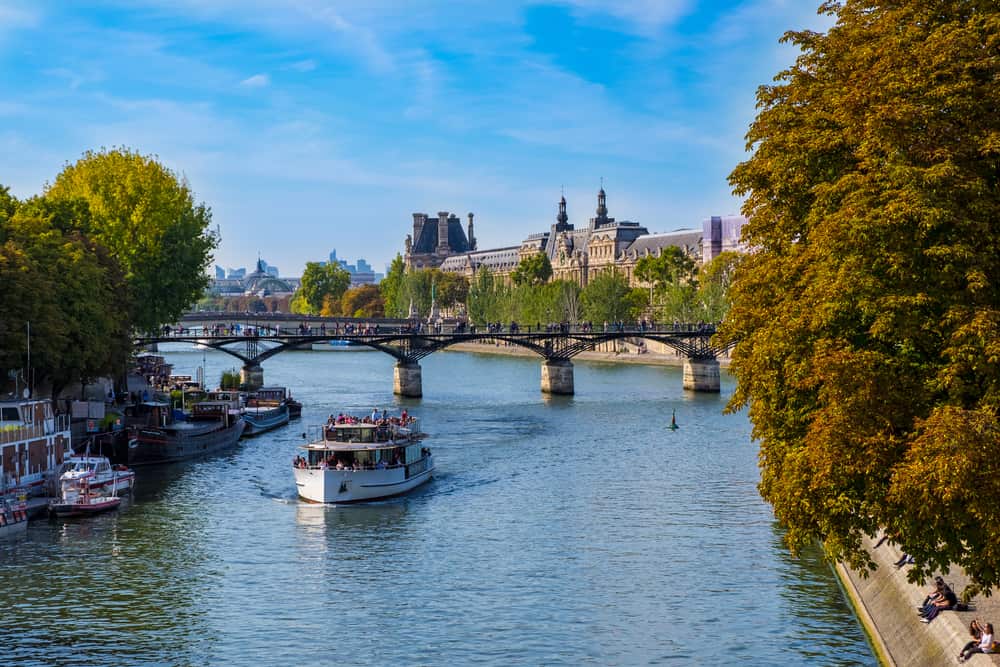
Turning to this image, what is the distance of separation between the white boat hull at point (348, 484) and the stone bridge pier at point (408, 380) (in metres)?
47.6

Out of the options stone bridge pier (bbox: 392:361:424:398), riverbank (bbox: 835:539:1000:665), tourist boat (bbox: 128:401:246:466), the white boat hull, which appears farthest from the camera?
stone bridge pier (bbox: 392:361:424:398)

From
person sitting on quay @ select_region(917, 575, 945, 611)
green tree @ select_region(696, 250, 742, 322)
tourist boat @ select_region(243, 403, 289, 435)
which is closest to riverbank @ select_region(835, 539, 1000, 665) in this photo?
person sitting on quay @ select_region(917, 575, 945, 611)

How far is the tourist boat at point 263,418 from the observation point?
75.8m

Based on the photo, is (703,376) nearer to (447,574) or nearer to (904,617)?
(447,574)

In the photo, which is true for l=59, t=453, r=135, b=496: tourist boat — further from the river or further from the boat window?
the boat window

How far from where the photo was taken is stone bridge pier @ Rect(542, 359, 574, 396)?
10069 cm

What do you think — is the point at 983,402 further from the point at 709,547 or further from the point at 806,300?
the point at 709,547

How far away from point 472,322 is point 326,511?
5995 inches

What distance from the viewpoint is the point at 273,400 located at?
277ft

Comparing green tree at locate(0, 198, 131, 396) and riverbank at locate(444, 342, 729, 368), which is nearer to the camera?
green tree at locate(0, 198, 131, 396)

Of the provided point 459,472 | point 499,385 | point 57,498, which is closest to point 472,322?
point 499,385

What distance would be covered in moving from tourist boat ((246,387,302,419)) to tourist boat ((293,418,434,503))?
30.8 m

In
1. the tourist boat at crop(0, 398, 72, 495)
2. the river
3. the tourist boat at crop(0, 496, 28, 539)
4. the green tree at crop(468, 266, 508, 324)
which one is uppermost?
the green tree at crop(468, 266, 508, 324)

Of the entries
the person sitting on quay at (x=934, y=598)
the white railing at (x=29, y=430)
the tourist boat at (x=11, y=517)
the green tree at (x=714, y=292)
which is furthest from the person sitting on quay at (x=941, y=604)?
the green tree at (x=714, y=292)
